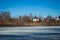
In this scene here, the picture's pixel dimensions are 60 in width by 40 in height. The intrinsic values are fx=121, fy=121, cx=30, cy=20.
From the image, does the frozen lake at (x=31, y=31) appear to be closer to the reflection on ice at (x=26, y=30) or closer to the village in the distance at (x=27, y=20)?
the reflection on ice at (x=26, y=30)

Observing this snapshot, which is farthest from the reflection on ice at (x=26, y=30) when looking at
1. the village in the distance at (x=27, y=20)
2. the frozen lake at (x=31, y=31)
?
the village in the distance at (x=27, y=20)

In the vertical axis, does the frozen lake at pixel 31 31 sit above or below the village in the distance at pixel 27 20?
below

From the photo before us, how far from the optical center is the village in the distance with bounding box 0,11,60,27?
366cm

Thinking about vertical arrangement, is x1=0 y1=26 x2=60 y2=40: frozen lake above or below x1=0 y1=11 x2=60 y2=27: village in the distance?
below

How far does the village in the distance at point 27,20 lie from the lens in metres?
3.66

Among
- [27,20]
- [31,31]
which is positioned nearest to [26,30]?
[31,31]

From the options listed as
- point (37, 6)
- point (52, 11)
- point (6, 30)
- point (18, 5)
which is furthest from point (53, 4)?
point (6, 30)

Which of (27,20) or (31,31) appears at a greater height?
(27,20)

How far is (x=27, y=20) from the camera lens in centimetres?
371

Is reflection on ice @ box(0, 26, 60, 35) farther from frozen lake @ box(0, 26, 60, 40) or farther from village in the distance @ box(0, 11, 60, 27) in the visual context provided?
village in the distance @ box(0, 11, 60, 27)

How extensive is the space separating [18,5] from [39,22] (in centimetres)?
82

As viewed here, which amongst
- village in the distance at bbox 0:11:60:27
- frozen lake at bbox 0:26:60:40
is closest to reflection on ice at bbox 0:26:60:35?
frozen lake at bbox 0:26:60:40

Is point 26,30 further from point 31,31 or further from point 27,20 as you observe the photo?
point 27,20

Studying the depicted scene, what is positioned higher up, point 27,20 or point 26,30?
point 27,20
